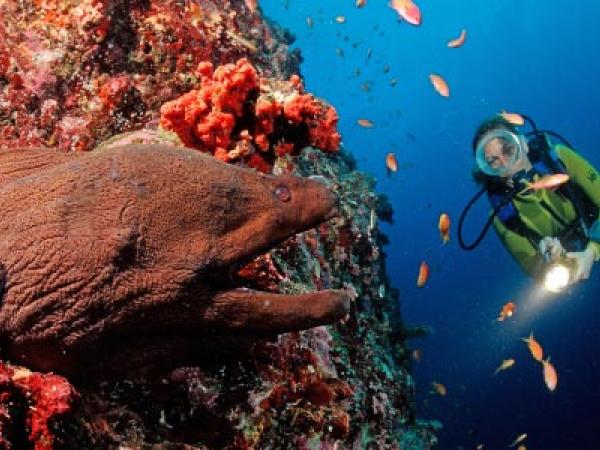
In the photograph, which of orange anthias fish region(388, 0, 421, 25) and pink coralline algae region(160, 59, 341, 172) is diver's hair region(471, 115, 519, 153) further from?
pink coralline algae region(160, 59, 341, 172)

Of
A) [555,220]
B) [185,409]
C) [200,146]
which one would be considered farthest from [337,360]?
[555,220]

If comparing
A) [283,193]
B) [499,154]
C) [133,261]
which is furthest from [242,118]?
[499,154]

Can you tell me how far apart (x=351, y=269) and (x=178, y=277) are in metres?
4.13

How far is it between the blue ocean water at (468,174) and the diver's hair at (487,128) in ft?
12.5

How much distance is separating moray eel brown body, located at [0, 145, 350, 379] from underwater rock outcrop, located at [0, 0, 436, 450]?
0.05 ft

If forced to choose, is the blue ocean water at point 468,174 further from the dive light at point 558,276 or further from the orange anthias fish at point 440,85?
the dive light at point 558,276

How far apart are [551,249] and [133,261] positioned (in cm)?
675

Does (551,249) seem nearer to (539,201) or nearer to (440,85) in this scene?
(539,201)

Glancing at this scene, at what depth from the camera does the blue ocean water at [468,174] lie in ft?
94.1

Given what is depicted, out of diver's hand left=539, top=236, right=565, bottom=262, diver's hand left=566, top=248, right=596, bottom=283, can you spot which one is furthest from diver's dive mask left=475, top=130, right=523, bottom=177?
diver's hand left=566, top=248, right=596, bottom=283

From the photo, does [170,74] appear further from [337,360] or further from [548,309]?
[548,309]

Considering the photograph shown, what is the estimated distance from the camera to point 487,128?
306 inches

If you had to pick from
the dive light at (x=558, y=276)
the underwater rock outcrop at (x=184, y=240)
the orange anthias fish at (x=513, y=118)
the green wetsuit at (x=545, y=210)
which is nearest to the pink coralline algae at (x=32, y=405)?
the underwater rock outcrop at (x=184, y=240)

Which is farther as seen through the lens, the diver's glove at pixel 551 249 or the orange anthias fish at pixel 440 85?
the orange anthias fish at pixel 440 85
